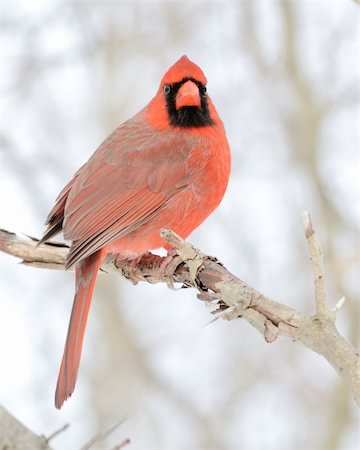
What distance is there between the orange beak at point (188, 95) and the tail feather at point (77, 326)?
72 cm

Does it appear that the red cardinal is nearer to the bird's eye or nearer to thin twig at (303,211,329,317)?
the bird's eye

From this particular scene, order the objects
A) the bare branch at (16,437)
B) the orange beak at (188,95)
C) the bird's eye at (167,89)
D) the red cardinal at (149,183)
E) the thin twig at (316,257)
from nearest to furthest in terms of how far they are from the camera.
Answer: the bare branch at (16,437)
the thin twig at (316,257)
the red cardinal at (149,183)
the orange beak at (188,95)
the bird's eye at (167,89)

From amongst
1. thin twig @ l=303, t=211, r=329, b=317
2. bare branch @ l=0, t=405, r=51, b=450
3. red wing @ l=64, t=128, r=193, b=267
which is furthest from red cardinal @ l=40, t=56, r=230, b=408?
bare branch @ l=0, t=405, r=51, b=450

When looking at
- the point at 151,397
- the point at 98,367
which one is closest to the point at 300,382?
the point at 151,397

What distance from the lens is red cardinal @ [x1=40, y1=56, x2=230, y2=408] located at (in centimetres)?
337

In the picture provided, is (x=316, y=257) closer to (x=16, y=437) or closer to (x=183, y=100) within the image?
(x=16, y=437)

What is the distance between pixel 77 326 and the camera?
3.16m

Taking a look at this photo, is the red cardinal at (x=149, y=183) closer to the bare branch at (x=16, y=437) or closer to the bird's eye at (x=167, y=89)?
the bird's eye at (x=167, y=89)

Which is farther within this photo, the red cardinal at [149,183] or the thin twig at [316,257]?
the red cardinal at [149,183]

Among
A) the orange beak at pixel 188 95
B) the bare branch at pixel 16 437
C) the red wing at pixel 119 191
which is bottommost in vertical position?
the bare branch at pixel 16 437

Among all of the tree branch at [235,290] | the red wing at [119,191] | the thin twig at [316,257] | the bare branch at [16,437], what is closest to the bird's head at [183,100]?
the red wing at [119,191]

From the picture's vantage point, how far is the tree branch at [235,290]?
7.77ft

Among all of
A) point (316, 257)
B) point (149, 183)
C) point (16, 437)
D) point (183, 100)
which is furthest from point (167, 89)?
point (16, 437)

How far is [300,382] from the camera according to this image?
20.6ft
